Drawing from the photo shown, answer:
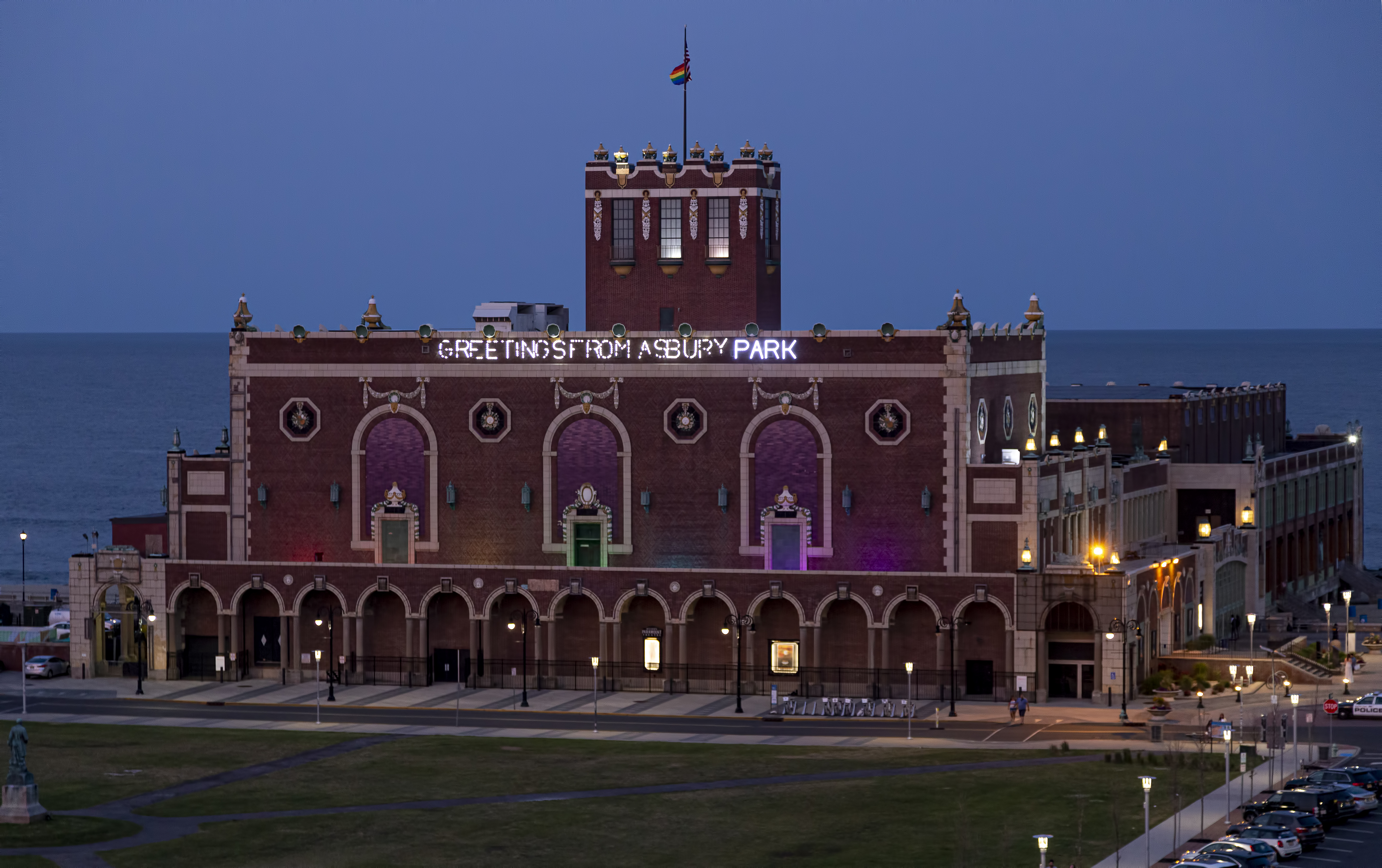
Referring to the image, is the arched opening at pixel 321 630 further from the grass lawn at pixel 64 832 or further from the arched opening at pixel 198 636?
the grass lawn at pixel 64 832

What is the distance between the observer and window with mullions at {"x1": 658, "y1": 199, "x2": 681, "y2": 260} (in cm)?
14112

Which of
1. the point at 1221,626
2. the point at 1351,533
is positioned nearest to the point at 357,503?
the point at 1221,626

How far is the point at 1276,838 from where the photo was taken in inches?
3467

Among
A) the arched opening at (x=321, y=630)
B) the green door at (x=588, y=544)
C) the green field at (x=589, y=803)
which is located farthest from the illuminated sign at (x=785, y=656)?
the arched opening at (x=321, y=630)

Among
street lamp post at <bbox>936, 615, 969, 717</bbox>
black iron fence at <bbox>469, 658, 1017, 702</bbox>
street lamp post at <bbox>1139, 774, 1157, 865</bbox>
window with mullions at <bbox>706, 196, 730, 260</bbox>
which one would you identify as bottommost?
street lamp post at <bbox>1139, 774, 1157, 865</bbox>

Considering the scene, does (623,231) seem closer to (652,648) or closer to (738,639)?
(652,648)

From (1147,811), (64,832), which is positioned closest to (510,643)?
(64,832)

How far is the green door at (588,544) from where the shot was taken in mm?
136375

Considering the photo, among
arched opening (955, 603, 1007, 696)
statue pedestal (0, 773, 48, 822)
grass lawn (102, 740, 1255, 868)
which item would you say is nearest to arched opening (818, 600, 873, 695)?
arched opening (955, 603, 1007, 696)

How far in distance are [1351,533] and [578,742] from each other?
288 ft

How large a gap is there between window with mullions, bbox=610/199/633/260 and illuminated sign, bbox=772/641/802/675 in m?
23.6

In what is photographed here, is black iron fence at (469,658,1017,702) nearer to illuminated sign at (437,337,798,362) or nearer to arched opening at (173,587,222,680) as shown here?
arched opening at (173,587,222,680)

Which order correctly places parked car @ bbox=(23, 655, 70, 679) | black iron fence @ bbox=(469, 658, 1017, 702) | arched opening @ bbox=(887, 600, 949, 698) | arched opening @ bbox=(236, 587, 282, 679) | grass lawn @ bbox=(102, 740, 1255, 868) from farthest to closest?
parked car @ bbox=(23, 655, 70, 679)
arched opening @ bbox=(236, 587, 282, 679)
arched opening @ bbox=(887, 600, 949, 698)
black iron fence @ bbox=(469, 658, 1017, 702)
grass lawn @ bbox=(102, 740, 1255, 868)

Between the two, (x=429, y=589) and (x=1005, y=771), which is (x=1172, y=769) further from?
(x=429, y=589)
